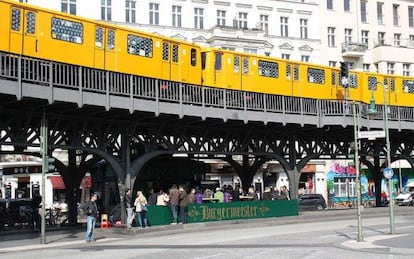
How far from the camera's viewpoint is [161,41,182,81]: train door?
2948cm

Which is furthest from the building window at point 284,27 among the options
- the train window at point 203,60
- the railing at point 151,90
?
the train window at point 203,60

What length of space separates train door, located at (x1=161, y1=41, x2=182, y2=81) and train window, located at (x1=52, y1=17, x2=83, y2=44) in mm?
4718

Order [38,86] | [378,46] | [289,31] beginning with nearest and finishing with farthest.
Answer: [38,86] → [289,31] → [378,46]

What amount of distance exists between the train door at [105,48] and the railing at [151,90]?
81 centimetres

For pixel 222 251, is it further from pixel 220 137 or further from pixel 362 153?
pixel 362 153

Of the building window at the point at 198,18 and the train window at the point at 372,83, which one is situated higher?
the building window at the point at 198,18

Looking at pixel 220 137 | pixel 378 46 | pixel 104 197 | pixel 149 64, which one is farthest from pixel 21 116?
pixel 378 46

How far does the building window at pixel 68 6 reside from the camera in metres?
48.8

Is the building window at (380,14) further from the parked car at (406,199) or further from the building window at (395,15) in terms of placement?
the parked car at (406,199)

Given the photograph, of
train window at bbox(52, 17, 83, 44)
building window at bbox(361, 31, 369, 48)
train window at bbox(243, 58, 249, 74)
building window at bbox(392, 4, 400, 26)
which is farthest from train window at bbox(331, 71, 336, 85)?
building window at bbox(392, 4, 400, 26)

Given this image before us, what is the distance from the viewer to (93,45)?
26.7m

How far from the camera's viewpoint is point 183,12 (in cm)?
5378

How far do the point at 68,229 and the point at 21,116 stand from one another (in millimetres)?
7219

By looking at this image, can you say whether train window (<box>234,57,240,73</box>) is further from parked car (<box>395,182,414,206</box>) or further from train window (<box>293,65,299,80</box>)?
parked car (<box>395,182,414,206</box>)
